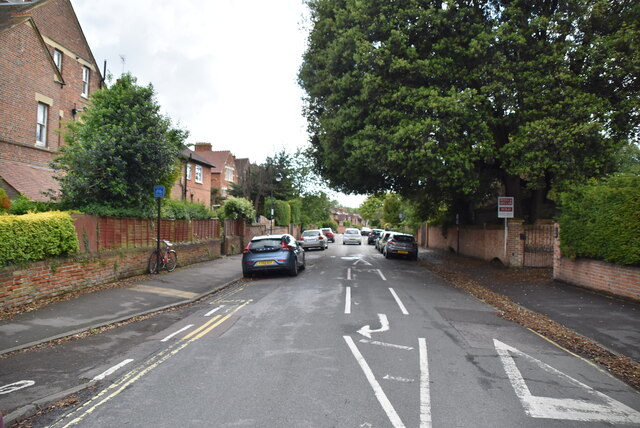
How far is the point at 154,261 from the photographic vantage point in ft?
45.7

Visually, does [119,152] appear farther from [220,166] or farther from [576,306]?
[220,166]

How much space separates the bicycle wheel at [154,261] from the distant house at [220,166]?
30719 mm

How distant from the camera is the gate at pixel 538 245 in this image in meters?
15.9

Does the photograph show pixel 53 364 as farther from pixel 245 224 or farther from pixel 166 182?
pixel 245 224

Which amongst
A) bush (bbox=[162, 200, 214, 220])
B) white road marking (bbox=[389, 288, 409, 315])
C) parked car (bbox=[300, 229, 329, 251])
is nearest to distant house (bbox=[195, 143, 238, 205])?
parked car (bbox=[300, 229, 329, 251])

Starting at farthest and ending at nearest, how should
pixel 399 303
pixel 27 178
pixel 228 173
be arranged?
1. pixel 228 173
2. pixel 27 178
3. pixel 399 303

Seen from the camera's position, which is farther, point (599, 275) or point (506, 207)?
point (506, 207)

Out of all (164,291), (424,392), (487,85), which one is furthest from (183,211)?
(424,392)

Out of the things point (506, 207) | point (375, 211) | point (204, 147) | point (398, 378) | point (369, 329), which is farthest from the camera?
point (375, 211)

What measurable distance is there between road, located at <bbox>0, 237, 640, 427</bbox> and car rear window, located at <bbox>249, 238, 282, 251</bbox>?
18.8 ft

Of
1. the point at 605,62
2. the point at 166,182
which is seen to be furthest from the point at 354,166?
the point at 605,62

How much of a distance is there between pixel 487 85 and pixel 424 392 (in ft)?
39.8

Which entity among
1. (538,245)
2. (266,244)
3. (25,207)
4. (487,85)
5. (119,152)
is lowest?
(266,244)

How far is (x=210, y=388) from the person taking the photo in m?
4.45
